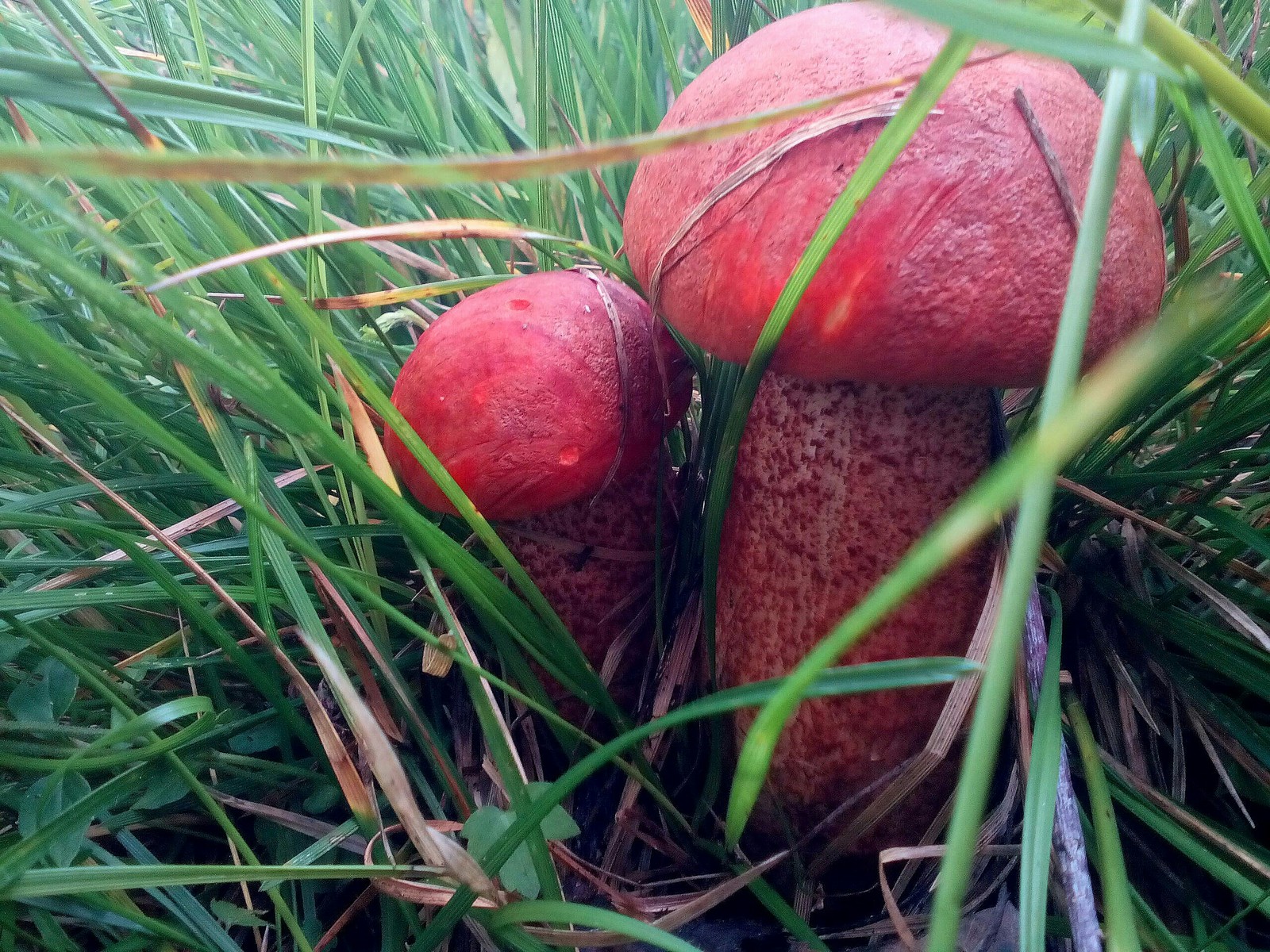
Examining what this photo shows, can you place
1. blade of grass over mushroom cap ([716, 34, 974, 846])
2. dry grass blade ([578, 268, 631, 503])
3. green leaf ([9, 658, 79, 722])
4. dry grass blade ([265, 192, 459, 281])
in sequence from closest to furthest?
blade of grass over mushroom cap ([716, 34, 974, 846]), green leaf ([9, 658, 79, 722]), dry grass blade ([578, 268, 631, 503]), dry grass blade ([265, 192, 459, 281])

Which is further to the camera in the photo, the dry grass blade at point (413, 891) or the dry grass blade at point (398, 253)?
the dry grass blade at point (398, 253)

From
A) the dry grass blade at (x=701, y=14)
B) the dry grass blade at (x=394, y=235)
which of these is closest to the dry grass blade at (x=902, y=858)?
the dry grass blade at (x=394, y=235)

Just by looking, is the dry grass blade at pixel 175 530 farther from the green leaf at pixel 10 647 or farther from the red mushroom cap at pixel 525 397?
the red mushroom cap at pixel 525 397

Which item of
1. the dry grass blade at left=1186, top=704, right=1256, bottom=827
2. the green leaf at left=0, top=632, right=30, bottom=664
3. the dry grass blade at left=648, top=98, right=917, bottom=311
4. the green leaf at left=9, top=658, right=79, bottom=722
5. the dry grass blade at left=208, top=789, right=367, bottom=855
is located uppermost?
the dry grass blade at left=648, top=98, right=917, bottom=311

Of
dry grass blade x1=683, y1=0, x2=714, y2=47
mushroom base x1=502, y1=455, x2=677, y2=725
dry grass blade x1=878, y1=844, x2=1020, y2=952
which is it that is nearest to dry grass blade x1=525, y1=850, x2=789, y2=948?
dry grass blade x1=878, y1=844, x2=1020, y2=952

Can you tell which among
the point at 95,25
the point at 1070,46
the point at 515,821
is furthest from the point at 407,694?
the point at 95,25

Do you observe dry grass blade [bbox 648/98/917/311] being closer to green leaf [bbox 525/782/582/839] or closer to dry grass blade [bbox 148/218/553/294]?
dry grass blade [bbox 148/218/553/294]
